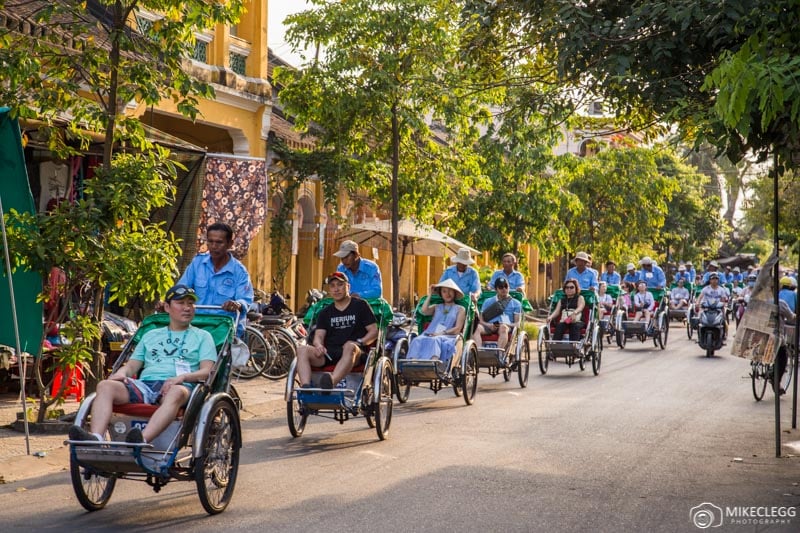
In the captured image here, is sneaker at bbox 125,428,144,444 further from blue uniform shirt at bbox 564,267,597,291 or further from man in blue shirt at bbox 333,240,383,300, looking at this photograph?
blue uniform shirt at bbox 564,267,597,291

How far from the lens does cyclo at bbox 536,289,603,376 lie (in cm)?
1823

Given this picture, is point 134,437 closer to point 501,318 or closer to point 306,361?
point 306,361

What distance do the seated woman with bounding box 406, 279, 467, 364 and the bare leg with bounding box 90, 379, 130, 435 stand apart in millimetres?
6450

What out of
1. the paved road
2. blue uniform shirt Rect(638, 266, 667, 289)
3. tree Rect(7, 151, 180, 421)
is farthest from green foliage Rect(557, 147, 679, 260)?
tree Rect(7, 151, 180, 421)

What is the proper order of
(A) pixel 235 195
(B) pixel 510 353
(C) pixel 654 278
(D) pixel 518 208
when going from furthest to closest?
(D) pixel 518 208 < (C) pixel 654 278 < (A) pixel 235 195 < (B) pixel 510 353

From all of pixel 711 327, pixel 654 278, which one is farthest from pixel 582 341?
pixel 654 278

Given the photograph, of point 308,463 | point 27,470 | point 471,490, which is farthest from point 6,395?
point 471,490

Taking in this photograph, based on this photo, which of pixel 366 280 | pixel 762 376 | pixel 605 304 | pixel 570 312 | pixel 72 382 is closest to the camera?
pixel 72 382

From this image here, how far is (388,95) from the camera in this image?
64.1 feet

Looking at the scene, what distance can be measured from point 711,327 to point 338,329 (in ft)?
49.5

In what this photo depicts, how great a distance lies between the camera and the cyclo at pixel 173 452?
6629 millimetres

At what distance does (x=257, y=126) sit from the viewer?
2225 centimetres

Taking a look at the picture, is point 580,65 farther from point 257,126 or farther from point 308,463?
point 257,126

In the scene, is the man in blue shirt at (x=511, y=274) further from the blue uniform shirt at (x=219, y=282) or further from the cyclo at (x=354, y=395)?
the blue uniform shirt at (x=219, y=282)
